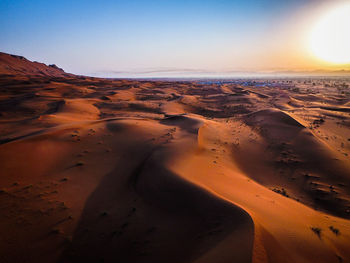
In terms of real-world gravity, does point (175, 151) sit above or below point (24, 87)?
below

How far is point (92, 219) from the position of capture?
127 inches

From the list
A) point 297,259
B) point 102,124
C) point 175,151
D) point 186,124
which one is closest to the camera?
point 297,259

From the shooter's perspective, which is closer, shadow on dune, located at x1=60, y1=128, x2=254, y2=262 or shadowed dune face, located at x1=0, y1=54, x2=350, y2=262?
shadow on dune, located at x1=60, y1=128, x2=254, y2=262

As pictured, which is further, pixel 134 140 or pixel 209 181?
pixel 134 140

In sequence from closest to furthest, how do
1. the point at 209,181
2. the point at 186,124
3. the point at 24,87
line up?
1. the point at 209,181
2. the point at 186,124
3. the point at 24,87

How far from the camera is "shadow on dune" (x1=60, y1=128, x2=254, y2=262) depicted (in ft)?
7.88

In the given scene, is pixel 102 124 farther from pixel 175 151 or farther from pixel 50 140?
pixel 175 151

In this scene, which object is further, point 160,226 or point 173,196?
A: point 173,196

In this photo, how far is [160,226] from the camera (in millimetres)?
2941

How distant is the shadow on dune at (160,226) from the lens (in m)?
2.40

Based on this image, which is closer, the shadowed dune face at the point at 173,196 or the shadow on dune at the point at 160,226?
the shadow on dune at the point at 160,226

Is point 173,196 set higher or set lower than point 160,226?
higher

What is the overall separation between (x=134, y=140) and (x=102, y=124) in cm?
244

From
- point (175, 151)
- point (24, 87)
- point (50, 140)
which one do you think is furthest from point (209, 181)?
point (24, 87)
